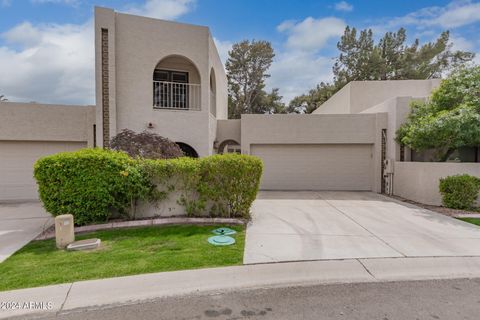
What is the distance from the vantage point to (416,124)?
9.88 m

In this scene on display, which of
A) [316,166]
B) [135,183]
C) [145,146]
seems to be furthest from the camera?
[316,166]

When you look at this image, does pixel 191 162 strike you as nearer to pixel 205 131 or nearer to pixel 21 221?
pixel 205 131

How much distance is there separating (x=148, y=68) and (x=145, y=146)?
3.62 meters

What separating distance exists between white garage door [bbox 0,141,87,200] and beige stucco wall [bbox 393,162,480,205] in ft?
48.3

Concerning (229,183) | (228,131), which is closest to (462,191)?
(229,183)

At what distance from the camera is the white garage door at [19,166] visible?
10.5 metres

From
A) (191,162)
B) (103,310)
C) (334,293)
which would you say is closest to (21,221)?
(191,162)

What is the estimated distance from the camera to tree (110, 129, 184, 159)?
841 centimetres

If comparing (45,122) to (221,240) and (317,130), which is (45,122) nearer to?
(221,240)

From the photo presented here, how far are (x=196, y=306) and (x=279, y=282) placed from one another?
4.30 feet

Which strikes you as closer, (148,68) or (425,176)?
(425,176)

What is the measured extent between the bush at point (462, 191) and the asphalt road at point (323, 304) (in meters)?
5.86

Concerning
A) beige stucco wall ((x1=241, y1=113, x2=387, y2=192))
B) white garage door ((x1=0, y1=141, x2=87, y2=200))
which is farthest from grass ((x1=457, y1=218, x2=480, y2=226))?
white garage door ((x1=0, y1=141, x2=87, y2=200))

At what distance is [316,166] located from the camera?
1286 cm
